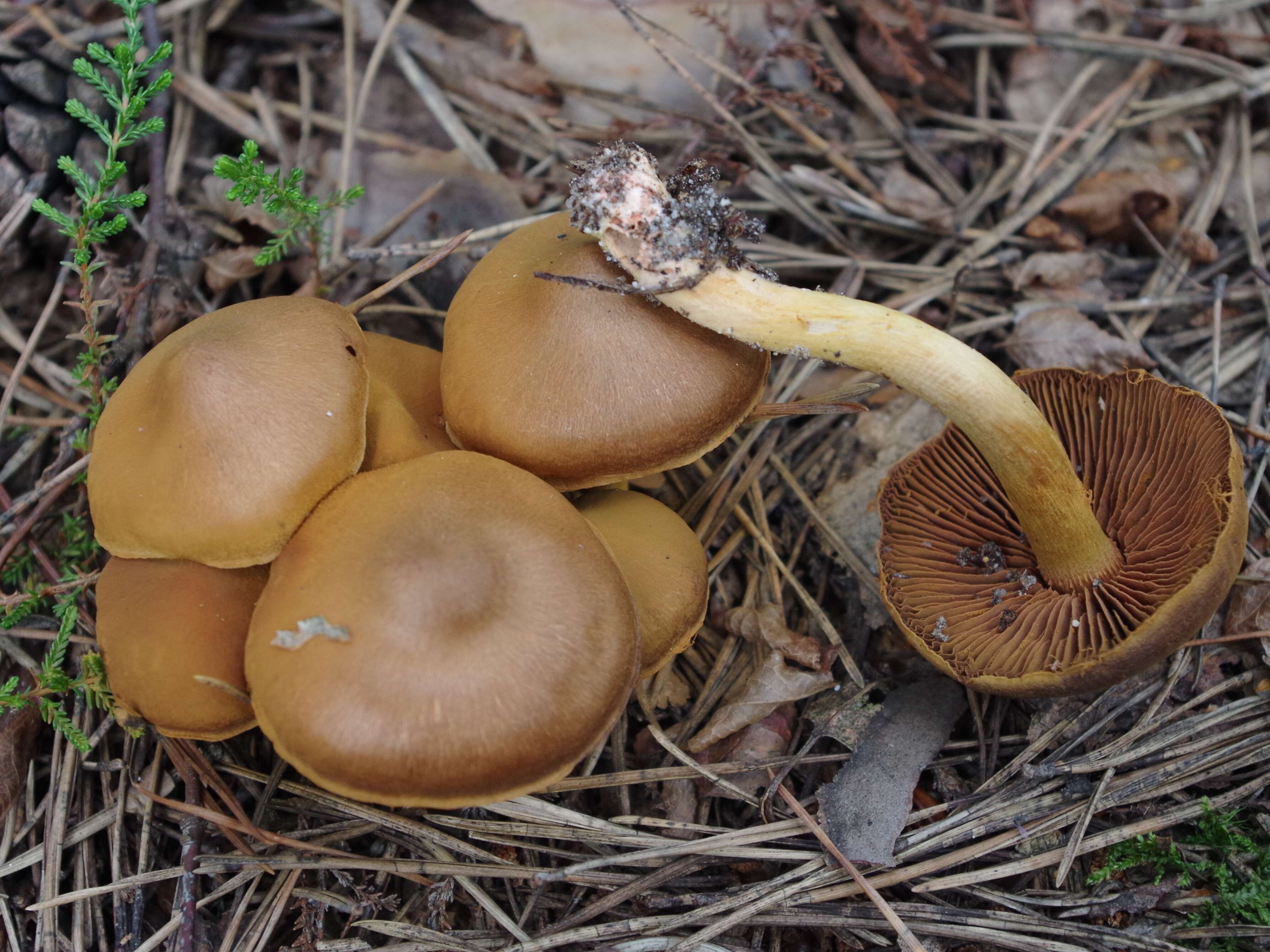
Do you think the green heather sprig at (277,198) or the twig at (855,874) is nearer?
the twig at (855,874)

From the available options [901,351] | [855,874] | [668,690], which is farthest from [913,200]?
[855,874]

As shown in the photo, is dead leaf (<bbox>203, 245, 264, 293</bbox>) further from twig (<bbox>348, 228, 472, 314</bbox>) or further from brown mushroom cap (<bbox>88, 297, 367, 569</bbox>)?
brown mushroom cap (<bbox>88, 297, 367, 569</bbox>)

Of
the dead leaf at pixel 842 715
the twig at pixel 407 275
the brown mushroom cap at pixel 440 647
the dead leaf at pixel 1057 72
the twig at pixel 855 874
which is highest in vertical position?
the dead leaf at pixel 1057 72

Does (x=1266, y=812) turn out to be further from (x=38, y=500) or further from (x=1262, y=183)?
(x=38, y=500)

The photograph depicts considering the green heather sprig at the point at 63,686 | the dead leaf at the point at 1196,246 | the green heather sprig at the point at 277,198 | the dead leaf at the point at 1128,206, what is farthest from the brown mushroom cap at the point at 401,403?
the dead leaf at the point at 1196,246

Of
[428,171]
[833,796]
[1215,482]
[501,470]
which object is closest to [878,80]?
[428,171]

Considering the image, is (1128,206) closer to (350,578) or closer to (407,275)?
(407,275)

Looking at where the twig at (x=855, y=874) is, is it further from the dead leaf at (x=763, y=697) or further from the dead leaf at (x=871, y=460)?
the dead leaf at (x=871, y=460)
